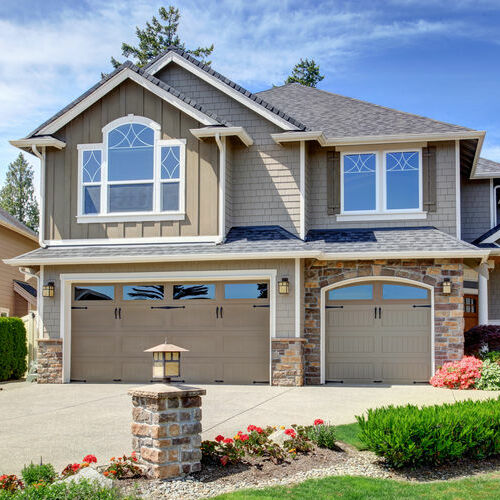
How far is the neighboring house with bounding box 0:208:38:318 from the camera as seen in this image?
22608 millimetres

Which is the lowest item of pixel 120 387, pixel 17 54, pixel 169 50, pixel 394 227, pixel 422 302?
pixel 120 387

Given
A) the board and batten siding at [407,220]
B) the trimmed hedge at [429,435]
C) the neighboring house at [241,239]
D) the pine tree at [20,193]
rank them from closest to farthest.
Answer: the trimmed hedge at [429,435], the neighboring house at [241,239], the board and batten siding at [407,220], the pine tree at [20,193]

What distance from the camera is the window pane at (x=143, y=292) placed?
14531mm

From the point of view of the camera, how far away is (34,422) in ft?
30.8

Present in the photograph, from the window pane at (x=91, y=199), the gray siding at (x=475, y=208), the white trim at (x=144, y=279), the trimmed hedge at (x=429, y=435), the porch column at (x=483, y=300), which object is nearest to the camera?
the trimmed hedge at (x=429, y=435)

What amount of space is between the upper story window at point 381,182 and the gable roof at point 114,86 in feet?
10.2

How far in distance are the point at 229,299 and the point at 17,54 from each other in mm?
6330

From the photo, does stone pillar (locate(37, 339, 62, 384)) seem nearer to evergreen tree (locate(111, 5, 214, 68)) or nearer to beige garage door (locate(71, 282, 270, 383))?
beige garage door (locate(71, 282, 270, 383))

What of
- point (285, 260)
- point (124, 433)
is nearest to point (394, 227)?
point (285, 260)

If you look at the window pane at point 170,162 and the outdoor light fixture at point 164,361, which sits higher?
the window pane at point 170,162

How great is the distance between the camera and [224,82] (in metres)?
15.5

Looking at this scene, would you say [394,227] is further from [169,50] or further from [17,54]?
[17,54]

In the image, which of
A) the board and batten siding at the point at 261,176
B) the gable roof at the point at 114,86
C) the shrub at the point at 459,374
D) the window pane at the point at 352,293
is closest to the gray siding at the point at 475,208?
the window pane at the point at 352,293

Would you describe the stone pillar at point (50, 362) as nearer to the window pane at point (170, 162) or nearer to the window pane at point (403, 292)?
the window pane at point (170, 162)
